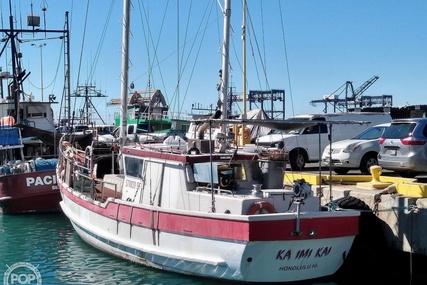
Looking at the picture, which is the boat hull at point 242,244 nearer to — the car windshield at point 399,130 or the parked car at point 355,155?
the car windshield at point 399,130

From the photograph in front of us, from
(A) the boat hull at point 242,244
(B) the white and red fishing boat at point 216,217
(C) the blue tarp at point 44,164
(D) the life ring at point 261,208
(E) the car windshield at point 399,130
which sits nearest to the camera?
(A) the boat hull at point 242,244

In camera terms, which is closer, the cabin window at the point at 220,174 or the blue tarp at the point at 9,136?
the cabin window at the point at 220,174

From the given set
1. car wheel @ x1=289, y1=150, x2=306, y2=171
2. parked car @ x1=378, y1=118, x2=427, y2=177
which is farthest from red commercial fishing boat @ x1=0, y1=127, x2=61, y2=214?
parked car @ x1=378, y1=118, x2=427, y2=177

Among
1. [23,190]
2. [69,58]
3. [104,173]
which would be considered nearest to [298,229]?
[104,173]

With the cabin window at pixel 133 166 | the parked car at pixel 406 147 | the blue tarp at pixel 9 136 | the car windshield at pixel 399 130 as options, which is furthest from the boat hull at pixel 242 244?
the blue tarp at pixel 9 136

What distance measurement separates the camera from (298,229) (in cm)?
1029

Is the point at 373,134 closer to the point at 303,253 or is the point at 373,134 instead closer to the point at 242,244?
the point at 303,253

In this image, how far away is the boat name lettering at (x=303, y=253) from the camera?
34.3 ft

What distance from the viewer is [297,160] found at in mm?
19516

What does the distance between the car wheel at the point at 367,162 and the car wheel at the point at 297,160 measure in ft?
6.91

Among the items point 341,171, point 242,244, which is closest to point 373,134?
point 341,171

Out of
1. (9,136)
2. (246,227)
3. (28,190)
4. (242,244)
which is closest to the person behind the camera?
(246,227)

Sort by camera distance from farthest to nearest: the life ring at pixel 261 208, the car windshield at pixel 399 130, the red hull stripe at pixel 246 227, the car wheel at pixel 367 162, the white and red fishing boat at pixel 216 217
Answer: the car wheel at pixel 367 162 < the car windshield at pixel 399 130 < the life ring at pixel 261 208 < the white and red fishing boat at pixel 216 217 < the red hull stripe at pixel 246 227

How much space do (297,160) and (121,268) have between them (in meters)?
8.45
